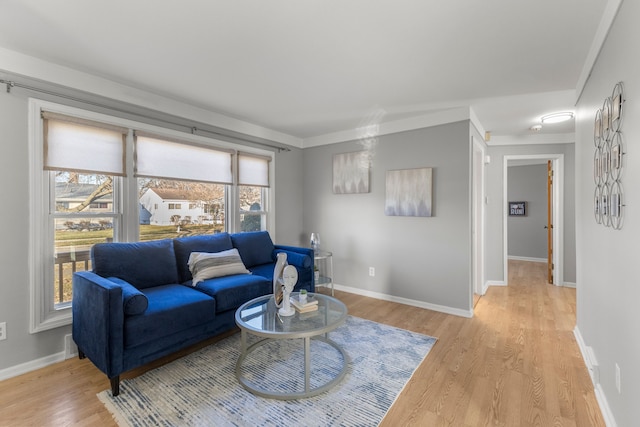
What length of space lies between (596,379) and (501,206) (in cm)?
311

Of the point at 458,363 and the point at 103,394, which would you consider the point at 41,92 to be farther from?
the point at 458,363

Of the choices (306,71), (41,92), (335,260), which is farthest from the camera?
(335,260)

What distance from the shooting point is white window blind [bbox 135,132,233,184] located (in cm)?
291

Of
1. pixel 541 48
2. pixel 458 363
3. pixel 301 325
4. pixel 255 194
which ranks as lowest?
pixel 458 363

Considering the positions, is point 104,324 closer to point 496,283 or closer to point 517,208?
point 496,283

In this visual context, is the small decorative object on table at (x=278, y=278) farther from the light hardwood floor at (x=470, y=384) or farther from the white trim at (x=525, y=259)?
the white trim at (x=525, y=259)

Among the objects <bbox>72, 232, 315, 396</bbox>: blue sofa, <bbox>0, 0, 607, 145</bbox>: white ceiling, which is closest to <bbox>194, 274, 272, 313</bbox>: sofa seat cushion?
<bbox>72, 232, 315, 396</bbox>: blue sofa

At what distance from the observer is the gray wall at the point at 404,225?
3.34 meters

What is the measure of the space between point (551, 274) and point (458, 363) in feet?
12.0

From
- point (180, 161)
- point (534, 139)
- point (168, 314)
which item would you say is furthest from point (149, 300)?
point (534, 139)

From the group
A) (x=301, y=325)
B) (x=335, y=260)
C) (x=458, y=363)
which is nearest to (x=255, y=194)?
(x=335, y=260)

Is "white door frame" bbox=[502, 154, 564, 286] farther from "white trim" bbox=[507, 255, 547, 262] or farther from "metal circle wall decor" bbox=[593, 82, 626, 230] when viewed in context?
"metal circle wall decor" bbox=[593, 82, 626, 230]

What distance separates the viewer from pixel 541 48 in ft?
6.84

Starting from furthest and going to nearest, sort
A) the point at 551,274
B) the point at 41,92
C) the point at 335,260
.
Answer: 1. the point at 551,274
2. the point at 335,260
3. the point at 41,92
